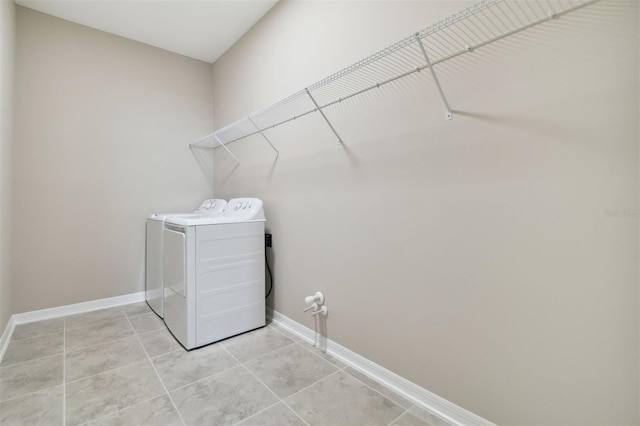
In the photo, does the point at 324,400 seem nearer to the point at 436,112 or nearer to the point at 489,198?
the point at 489,198

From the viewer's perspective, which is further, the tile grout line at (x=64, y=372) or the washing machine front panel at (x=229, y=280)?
the washing machine front panel at (x=229, y=280)

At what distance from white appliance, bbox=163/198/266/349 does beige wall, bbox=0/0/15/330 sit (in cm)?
104

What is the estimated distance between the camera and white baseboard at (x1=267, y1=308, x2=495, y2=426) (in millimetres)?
1285

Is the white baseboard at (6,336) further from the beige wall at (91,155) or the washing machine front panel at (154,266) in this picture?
the washing machine front panel at (154,266)

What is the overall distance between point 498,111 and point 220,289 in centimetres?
196

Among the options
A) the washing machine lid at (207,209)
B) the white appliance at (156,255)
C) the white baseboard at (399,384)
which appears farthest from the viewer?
the washing machine lid at (207,209)

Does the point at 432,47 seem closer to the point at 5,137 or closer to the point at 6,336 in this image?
the point at 5,137

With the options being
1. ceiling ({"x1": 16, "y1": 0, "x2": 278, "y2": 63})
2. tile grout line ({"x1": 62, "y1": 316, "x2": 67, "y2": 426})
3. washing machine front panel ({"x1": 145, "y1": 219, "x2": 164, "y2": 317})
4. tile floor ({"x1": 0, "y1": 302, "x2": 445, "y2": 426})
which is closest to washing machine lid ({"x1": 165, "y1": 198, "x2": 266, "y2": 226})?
washing machine front panel ({"x1": 145, "y1": 219, "x2": 164, "y2": 317})

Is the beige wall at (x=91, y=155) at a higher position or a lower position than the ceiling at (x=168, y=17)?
lower

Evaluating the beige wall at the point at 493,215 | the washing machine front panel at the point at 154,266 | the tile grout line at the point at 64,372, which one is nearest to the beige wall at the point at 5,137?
the tile grout line at the point at 64,372

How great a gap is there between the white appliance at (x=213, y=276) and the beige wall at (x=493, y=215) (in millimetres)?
557

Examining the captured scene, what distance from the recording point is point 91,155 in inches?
107

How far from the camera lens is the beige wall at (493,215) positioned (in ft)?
3.07

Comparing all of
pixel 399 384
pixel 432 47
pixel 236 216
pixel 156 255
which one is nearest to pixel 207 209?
pixel 156 255
